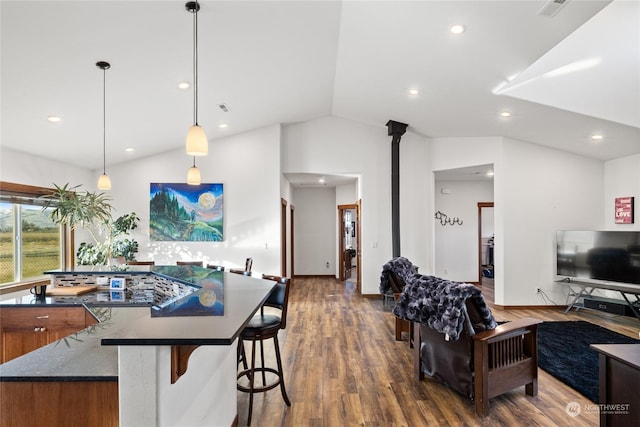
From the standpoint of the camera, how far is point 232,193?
6840mm

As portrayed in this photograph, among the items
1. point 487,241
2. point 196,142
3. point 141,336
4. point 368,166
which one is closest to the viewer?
point 141,336

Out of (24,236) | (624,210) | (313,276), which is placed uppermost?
(624,210)

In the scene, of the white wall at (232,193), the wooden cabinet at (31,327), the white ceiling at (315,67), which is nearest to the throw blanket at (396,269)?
the white ceiling at (315,67)

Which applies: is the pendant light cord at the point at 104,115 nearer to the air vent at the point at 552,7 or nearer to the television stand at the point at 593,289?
the air vent at the point at 552,7

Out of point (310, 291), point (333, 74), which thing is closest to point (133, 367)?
point (333, 74)

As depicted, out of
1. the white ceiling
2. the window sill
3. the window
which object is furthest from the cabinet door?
the window

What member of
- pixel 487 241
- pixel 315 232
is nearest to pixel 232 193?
pixel 315 232

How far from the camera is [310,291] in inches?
301

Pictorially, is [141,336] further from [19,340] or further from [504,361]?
[504,361]

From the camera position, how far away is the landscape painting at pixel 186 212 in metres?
6.72

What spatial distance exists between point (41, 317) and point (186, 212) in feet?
13.6

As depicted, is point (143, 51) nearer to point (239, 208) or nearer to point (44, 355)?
point (44, 355)

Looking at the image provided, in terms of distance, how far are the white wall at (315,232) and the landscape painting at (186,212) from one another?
3134mm

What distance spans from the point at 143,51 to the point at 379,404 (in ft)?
12.7
